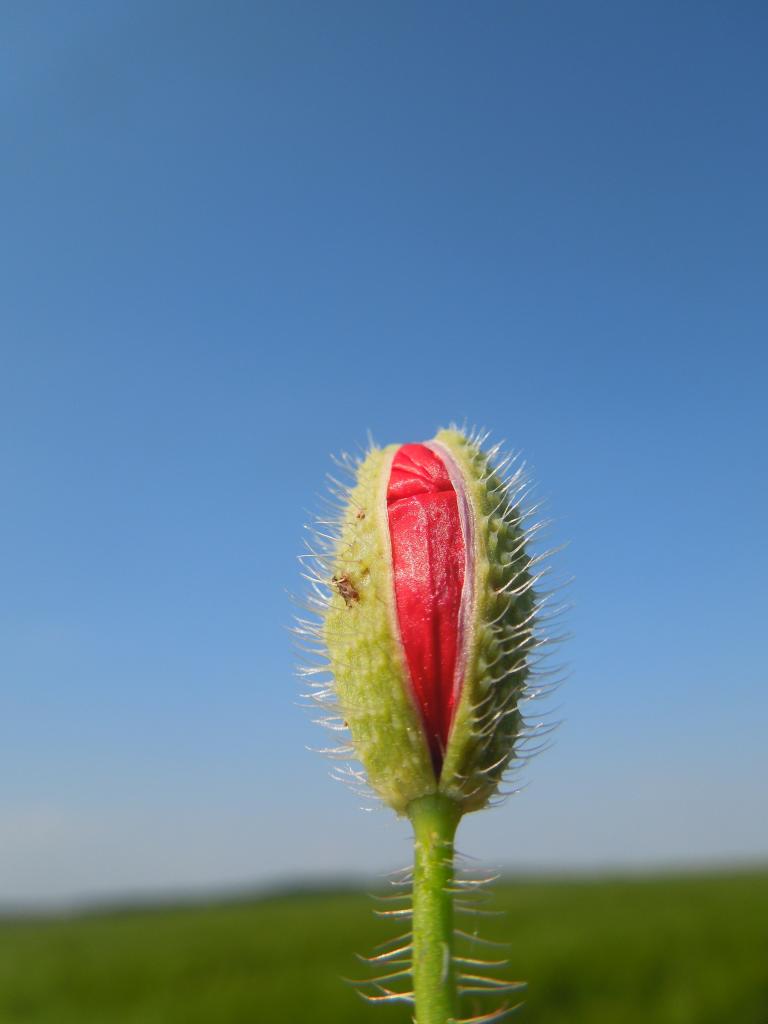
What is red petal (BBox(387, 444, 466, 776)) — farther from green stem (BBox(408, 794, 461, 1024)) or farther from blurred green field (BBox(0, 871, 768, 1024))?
blurred green field (BBox(0, 871, 768, 1024))

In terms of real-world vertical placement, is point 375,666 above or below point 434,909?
above

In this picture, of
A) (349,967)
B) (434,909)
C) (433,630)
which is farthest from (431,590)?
(349,967)

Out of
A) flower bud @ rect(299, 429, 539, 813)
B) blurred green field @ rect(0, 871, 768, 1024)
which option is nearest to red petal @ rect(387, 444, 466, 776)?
flower bud @ rect(299, 429, 539, 813)

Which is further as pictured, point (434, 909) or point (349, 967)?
point (349, 967)

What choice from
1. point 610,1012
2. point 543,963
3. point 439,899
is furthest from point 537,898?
point 439,899

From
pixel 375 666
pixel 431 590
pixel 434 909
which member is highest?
pixel 431 590

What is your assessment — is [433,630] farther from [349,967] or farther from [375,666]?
[349,967]

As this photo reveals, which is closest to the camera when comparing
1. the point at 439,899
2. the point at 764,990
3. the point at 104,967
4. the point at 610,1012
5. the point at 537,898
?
the point at 439,899

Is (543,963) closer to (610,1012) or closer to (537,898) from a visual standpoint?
(610,1012)
